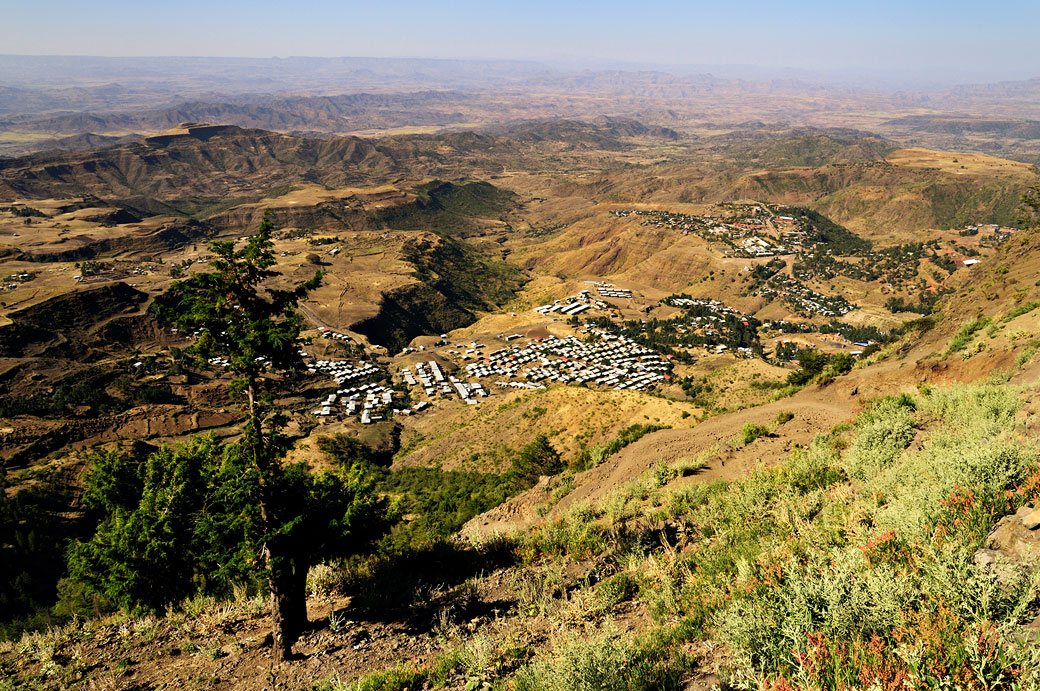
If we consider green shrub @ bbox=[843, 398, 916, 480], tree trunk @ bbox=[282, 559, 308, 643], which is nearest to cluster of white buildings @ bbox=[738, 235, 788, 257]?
green shrub @ bbox=[843, 398, 916, 480]

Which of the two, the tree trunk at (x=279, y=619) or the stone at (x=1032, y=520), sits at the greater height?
the stone at (x=1032, y=520)

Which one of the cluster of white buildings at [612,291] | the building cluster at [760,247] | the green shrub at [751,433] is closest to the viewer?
the green shrub at [751,433]

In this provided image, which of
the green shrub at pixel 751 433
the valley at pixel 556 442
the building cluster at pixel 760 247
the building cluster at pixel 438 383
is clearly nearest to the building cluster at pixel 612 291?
the valley at pixel 556 442

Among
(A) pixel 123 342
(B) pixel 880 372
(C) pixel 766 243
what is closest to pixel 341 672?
(B) pixel 880 372

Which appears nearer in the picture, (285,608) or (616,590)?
(616,590)

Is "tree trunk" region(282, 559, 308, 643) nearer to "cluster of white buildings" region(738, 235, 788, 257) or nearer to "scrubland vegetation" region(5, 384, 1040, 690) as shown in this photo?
"scrubland vegetation" region(5, 384, 1040, 690)

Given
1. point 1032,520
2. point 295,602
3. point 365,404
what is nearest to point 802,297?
→ point 365,404

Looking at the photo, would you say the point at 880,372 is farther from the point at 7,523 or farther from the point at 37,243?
the point at 37,243

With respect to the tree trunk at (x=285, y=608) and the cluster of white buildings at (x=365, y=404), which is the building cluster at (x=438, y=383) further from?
the tree trunk at (x=285, y=608)

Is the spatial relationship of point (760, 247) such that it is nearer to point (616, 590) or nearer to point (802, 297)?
point (802, 297)
